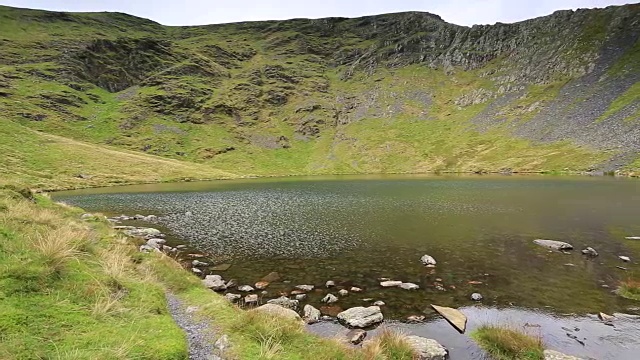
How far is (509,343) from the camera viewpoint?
50.8 ft

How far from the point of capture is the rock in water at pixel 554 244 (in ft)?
105

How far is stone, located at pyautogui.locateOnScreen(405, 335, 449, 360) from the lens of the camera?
14.7m

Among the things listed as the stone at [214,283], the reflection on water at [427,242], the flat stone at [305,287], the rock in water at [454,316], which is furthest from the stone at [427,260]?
the stone at [214,283]

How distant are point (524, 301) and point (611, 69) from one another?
675 feet

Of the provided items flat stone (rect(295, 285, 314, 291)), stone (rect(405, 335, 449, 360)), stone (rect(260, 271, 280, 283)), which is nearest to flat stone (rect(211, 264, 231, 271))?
stone (rect(260, 271, 280, 283))

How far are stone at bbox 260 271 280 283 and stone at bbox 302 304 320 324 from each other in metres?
6.04

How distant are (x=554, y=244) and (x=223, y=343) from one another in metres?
31.7

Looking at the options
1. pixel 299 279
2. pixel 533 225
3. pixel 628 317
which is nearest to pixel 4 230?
pixel 299 279

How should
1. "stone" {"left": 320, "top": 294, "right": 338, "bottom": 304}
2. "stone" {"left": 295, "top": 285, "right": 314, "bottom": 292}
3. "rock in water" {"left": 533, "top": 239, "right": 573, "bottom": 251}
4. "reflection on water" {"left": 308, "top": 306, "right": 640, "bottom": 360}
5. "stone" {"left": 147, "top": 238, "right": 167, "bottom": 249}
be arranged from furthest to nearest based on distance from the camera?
1. "stone" {"left": 147, "top": 238, "right": 167, "bottom": 249}
2. "rock in water" {"left": 533, "top": 239, "right": 573, "bottom": 251}
3. "stone" {"left": 295, "top": 285, "right": 314, "bottom": 292}
4. "stone" {"left": 320, "top": 294, "right": 338, "bottom": 304}
5. "reflection on water" {"left": 308, "top": 306, "right": 640, "bottom": 360}

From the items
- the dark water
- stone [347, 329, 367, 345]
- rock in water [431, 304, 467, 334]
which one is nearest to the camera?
stone [347, 329, 367, 345]

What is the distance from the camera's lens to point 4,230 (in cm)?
1370

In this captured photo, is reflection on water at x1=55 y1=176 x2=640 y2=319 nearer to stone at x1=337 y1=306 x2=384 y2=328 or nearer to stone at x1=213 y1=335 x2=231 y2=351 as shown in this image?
stone at x1=337 y1=306 x2=384 y2=328

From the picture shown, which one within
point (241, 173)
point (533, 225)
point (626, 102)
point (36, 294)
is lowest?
point (241, 173)

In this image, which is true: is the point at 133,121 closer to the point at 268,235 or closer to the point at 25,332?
the point at 268,235
